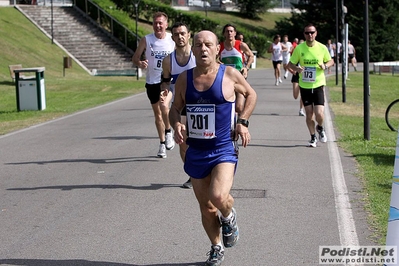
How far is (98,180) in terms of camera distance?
407 inches

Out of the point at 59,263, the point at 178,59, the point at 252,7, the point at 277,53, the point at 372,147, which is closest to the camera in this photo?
the point at 59,263

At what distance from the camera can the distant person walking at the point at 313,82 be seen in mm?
13383

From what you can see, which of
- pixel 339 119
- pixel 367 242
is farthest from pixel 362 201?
pixel 339 119

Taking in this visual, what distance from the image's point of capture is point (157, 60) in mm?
11789

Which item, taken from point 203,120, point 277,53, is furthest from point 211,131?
point 277,53

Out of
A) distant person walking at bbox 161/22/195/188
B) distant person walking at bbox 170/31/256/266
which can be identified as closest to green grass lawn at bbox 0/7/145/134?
distant person walking at bbox 161/22/195/188

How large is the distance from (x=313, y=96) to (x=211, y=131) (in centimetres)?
746

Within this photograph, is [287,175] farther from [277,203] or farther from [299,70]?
[299,70]

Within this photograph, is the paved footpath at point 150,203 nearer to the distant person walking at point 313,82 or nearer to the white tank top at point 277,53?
the distant person walking at point 313,82

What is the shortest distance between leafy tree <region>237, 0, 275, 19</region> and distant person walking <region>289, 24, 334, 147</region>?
210 feet

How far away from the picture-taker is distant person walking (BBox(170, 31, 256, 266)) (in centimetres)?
624

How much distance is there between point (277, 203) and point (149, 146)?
503cm

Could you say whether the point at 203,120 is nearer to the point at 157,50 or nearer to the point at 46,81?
the point at 157,50
